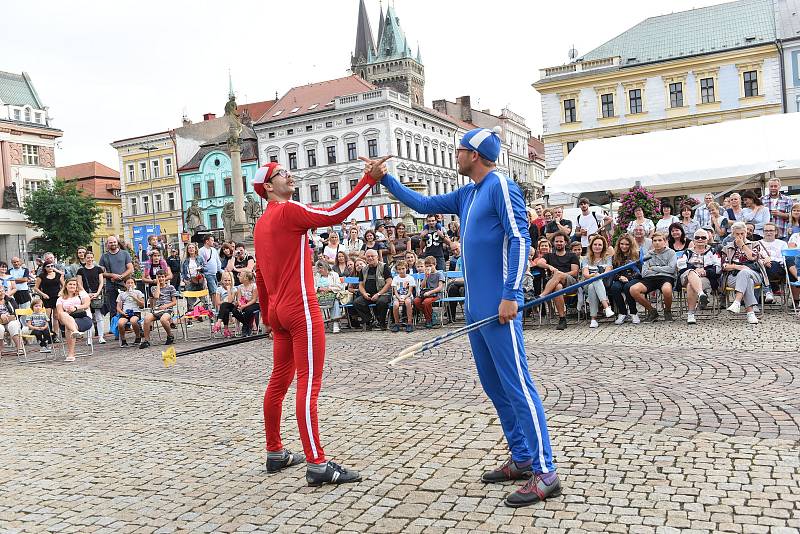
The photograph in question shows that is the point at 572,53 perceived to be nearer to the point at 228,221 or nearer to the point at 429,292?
the point at 228,221

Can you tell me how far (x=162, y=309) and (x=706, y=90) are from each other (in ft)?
152

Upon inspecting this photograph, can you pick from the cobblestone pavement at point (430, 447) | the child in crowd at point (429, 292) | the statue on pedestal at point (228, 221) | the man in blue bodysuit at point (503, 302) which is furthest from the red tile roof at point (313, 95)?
the man in blue bodysuit at point (503, 302)

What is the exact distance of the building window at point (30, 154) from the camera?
66.8m

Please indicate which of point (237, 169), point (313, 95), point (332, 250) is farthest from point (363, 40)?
point (332, 250)

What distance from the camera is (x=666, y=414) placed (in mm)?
5891

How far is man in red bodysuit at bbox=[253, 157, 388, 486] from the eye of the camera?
16.2ft

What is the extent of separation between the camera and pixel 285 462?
5.32 meters

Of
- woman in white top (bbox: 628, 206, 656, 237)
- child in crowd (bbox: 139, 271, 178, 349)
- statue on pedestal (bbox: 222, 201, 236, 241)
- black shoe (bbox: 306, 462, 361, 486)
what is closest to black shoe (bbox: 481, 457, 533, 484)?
black shoe (bbox: 306, 462, 361, 486)

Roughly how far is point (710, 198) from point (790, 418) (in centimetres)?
820

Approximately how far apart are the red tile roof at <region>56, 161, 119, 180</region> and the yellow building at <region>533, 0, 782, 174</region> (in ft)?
179

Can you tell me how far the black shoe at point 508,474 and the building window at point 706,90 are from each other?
171 feet

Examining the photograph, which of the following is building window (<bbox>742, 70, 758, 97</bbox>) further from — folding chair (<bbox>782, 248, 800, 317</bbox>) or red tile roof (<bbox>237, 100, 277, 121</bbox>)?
red tile roof (<bbox>237, 100, 277, 121</bbox>)

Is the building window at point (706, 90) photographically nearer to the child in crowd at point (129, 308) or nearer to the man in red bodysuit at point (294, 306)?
→ the child in crowd at point (129, 308)

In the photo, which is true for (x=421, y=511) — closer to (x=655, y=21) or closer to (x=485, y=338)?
(x=485, y=338)
